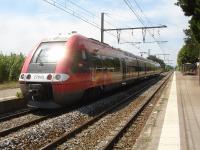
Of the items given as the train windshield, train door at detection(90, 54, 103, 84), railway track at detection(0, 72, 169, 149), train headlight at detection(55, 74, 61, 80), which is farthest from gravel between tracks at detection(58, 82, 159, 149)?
the train windshield

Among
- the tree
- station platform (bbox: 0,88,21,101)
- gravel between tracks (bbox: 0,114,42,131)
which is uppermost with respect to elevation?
the tree

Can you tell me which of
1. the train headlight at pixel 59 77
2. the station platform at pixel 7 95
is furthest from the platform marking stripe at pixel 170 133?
the station platform at pixel 7 95

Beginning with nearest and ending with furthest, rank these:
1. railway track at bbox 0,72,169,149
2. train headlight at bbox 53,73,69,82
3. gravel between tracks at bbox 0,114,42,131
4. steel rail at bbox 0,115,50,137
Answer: railway track at bbox 0,72,169,149 → steel rail at bbox 0,115,50,137 → gravel between tracks at bbox 0,114,42,131 → train headlight at bbox 53,73,69,82

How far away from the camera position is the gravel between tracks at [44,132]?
939 centimetres

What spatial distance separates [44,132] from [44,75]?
388cm

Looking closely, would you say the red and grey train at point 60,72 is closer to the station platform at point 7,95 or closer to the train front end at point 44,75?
the train front end at point 44,75

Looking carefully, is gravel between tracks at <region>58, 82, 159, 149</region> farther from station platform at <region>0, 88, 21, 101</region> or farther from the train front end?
station platform at <region>0, 88, 21, 101</region>

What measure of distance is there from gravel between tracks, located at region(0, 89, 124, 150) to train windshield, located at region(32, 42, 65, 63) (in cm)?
211

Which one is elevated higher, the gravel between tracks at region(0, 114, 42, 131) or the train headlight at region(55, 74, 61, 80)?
the train headlight at region(55, 74, 61, 80)

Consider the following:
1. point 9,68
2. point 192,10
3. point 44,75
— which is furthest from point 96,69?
point 9,68

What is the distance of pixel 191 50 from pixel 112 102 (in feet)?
152

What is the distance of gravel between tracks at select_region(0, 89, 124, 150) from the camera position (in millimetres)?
9391

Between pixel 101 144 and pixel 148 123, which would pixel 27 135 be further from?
pixel 148 123

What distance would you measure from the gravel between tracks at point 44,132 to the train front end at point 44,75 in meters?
1.13
